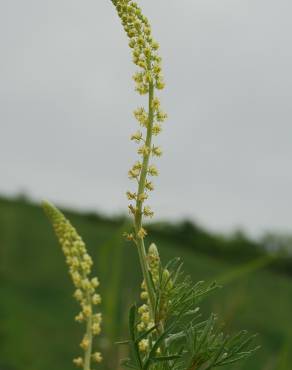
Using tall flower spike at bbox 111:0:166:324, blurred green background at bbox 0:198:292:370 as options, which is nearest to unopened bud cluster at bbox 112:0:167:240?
tall flower spike at bbox 111:0:166:324

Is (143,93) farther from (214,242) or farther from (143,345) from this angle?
(214,242)

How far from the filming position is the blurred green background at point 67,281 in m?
18.8

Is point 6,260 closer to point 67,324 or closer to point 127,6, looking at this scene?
point 67,324

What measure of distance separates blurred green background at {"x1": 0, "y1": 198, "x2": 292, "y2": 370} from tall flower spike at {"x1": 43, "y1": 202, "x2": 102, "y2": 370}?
442 inches

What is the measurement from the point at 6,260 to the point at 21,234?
1412 mm

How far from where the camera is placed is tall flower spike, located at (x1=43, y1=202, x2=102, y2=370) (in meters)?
2.31

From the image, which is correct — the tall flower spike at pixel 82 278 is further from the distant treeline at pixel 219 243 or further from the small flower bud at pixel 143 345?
the distant treeline at pixel 219 243

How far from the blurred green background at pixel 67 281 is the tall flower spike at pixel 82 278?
11216 mm

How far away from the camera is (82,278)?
2.43 m

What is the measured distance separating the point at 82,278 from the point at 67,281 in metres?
21.1

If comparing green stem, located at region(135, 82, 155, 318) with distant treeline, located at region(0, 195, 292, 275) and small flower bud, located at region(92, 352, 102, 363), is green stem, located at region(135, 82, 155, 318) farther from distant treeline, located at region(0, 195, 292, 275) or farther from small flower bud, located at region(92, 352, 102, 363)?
distant treeline, located at region(0, 195, 292, 275)

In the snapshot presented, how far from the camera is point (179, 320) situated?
1.92 meters

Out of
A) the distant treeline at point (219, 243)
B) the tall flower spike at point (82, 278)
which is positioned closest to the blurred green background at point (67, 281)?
the distant treeline at point (219, 243)

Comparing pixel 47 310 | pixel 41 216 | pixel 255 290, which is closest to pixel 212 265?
pixel 255 290
